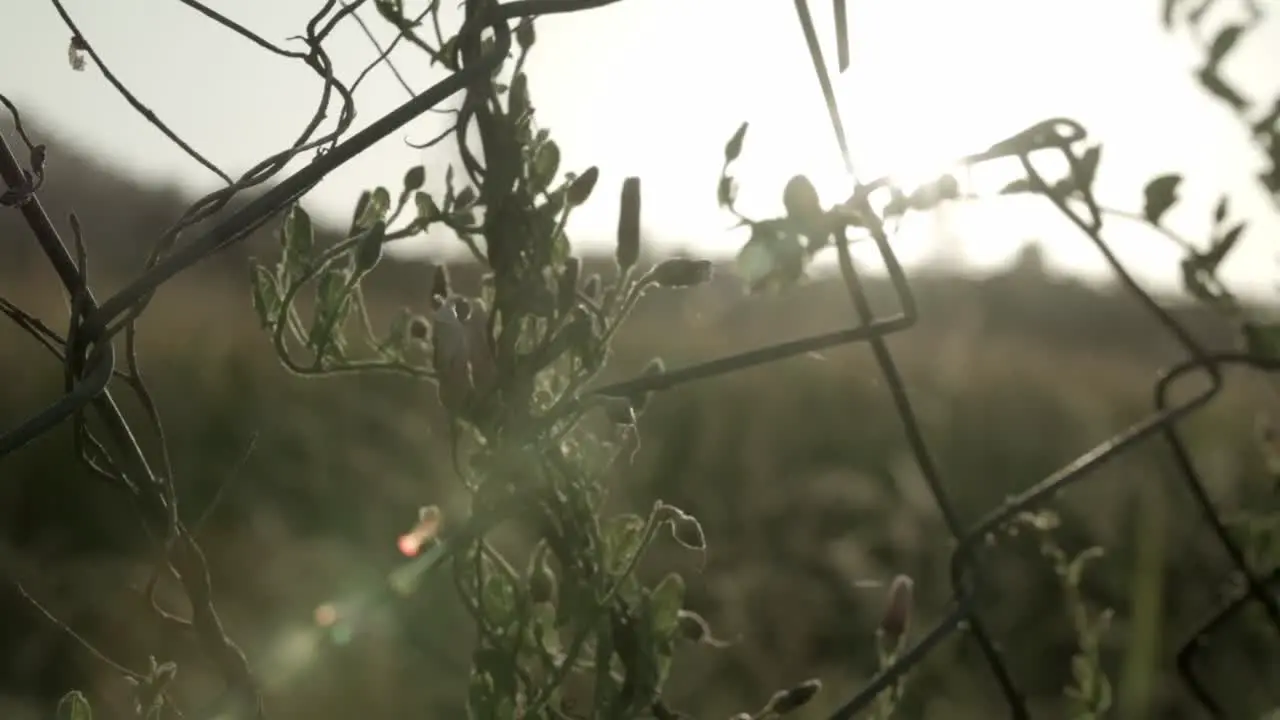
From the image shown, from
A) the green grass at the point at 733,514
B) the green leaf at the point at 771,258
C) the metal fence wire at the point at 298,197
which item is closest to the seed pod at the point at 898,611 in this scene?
the metal fence wire at the point at 298,197

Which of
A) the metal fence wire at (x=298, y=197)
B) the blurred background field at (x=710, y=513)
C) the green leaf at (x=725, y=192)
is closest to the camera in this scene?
the metal fence wire at (x=298, y=197)

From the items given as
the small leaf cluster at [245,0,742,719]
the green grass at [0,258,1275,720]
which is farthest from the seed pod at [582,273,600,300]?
the green grass at [0,258,1275,720]

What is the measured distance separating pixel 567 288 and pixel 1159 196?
10.2 inches

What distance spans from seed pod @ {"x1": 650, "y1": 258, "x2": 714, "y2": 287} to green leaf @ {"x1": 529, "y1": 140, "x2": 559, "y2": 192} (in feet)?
0.18

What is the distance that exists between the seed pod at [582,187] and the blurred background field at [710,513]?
1.08 feet

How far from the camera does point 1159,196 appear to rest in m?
0.52

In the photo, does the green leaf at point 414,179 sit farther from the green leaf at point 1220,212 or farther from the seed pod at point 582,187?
the green leaf at point 1220,212

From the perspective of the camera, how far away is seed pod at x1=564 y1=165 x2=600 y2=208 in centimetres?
45

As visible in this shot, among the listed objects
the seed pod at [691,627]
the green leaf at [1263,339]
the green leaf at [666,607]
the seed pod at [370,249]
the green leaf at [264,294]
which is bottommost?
the seed pod at [691,627]

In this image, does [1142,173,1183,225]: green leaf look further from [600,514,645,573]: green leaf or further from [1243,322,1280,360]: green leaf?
[600,514,645,573]: green leaf

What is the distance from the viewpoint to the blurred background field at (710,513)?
5.77 feet

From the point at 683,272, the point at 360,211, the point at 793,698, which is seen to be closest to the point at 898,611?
the point at 793,698

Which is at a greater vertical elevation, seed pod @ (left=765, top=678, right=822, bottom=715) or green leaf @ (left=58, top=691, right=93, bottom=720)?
green leaf @ (left=58, top=691, right=93, bottom=720)

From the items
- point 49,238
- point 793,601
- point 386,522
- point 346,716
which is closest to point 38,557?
point 386,522
